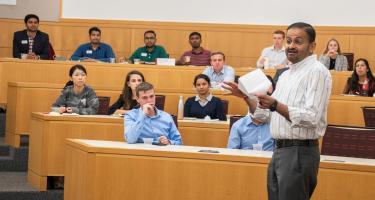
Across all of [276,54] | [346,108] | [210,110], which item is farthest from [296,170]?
[276,54]

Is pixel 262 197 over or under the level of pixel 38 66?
under

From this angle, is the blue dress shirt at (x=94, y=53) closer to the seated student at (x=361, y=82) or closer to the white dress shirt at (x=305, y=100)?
the seated student at (x=361, y=82)

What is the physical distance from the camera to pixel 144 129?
20.0 ft

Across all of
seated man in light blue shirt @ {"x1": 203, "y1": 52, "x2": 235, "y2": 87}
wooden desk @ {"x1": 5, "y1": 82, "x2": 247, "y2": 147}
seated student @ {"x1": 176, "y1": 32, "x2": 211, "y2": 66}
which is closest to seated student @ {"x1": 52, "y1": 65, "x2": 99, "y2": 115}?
wooden desk @ {"x1": 5, "y1": 82, "x2": 247, "y2": 147}

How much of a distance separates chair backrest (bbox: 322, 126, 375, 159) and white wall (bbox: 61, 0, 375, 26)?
710cm

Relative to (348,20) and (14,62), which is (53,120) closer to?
(14,62)

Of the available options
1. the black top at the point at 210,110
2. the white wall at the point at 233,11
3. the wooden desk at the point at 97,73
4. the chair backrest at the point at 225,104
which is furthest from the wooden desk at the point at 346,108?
the white wall at the point at 233,11

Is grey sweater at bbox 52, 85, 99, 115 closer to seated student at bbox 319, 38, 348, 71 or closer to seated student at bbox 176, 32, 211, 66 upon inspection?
seated student at bbox 176, 32, 211, 66

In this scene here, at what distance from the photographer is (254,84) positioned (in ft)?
13.3

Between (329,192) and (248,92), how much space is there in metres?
1.10

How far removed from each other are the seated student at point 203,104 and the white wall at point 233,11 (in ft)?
14.1

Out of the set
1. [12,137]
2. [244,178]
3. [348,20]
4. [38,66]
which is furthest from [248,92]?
[348,20]

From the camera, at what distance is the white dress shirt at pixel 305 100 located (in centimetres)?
385

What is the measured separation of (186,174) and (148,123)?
1213 millimetres
